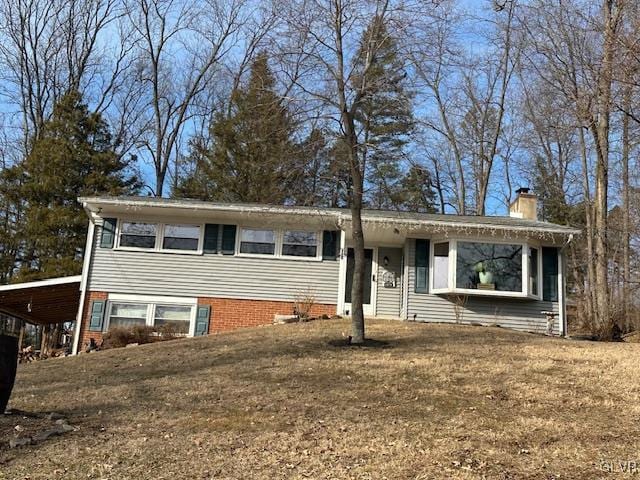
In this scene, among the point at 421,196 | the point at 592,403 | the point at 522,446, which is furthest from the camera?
the point at 421,196

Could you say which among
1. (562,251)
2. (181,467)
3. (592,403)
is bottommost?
(181,467)

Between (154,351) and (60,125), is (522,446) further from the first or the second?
(60,125)

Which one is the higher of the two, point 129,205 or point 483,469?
point 129,205

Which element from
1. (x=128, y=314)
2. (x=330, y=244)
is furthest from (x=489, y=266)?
(x=128, y=314)

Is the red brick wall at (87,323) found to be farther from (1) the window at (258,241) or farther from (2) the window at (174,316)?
(1) the window at (258,241)

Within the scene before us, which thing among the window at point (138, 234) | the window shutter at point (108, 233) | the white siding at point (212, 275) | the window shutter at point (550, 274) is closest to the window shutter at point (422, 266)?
the white siding at point (212, 275)

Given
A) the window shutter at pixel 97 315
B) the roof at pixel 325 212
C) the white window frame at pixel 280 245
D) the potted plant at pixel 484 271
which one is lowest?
the window shutter at pixel 97 315

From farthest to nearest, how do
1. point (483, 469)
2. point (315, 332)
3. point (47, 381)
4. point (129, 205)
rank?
point (129, 205) < point (315, 332) < point (47, 381) < point (483, 469)

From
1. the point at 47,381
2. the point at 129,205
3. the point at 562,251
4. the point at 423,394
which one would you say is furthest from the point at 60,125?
the point at 423,394

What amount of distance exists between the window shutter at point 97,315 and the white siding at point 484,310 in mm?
7496

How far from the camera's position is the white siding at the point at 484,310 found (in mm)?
14422

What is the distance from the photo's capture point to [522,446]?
504 cm

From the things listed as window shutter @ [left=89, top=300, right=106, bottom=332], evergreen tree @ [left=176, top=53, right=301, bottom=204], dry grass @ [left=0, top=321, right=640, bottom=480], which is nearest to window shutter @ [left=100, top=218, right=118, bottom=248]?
window shutter @ [left=89, top=300, right=106, bottom=332]

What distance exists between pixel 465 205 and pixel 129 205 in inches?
659
